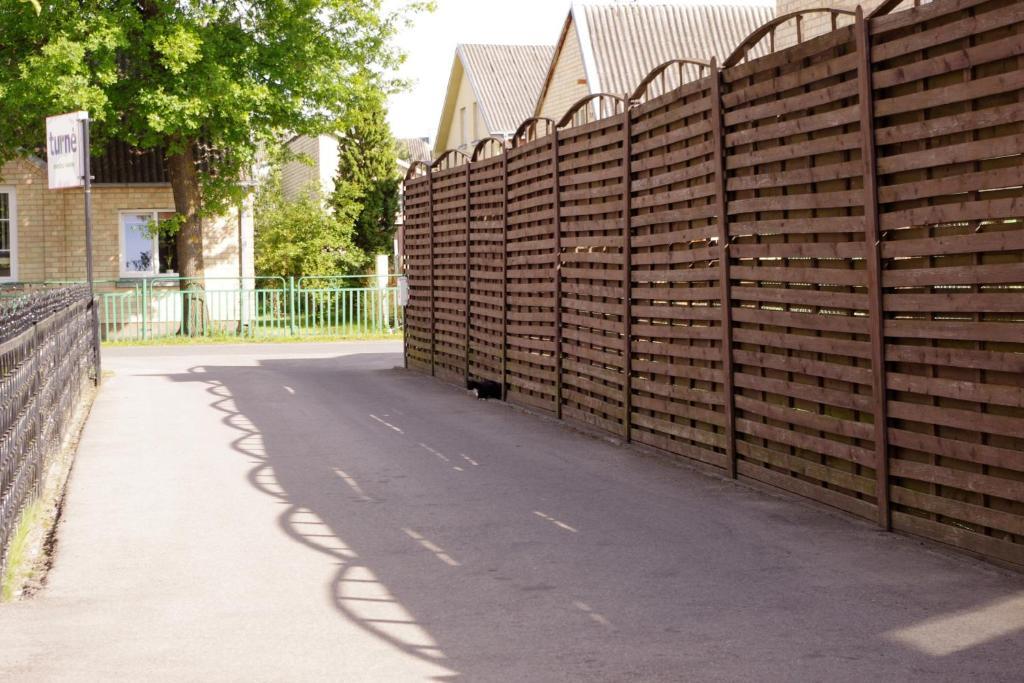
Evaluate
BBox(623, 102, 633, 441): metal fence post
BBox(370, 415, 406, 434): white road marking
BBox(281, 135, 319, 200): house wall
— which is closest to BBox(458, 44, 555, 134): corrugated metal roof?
BBox(281, 135, 319, 200): house wall

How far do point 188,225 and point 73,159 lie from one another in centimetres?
1275

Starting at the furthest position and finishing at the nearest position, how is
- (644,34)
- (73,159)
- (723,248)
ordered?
(644,34), (73,159), (723,248)

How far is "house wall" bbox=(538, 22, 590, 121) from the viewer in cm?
3484

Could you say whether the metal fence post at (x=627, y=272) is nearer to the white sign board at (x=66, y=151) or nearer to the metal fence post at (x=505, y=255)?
the metal fence post at (x=505, y=255)

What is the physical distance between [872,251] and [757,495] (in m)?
2.09

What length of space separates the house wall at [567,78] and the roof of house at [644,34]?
8.0 inches

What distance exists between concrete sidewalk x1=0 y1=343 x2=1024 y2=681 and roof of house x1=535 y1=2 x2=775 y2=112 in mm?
24848

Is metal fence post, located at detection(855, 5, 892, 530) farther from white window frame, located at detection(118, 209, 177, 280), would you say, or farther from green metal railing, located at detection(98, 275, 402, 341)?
white window frame, located at detection(118, 209, 177, 280)

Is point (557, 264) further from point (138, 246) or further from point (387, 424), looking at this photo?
point (138, 246)

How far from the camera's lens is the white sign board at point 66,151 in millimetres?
18567

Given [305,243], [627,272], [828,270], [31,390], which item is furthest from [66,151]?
[305,243]

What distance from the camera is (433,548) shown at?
7.02 meters

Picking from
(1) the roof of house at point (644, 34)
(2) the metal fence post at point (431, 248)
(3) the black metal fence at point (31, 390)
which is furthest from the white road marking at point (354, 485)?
(1) the roof of house at point (644, 34)

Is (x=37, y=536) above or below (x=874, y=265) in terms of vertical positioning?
below
